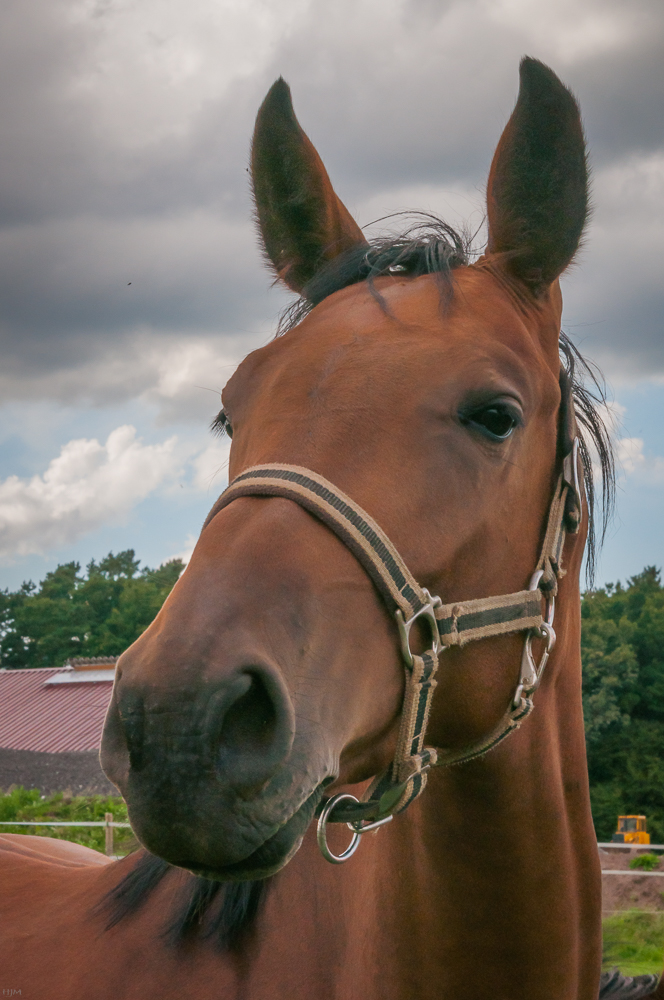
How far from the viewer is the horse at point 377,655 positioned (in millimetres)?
1509

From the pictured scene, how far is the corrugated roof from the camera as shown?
21.1m

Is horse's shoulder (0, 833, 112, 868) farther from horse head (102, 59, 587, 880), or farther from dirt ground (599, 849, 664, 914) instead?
dirt ground (599, 849, 664, 914)

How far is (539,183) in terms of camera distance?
2410mm

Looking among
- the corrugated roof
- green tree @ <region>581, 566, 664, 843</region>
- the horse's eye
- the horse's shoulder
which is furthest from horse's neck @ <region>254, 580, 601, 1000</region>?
green tree @ <region>581, 566, 664, 843</region>

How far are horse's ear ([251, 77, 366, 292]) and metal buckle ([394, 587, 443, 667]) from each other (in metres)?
1.44

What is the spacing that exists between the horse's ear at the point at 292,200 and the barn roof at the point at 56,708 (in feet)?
62.1

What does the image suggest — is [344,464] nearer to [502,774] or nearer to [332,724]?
[332,724]

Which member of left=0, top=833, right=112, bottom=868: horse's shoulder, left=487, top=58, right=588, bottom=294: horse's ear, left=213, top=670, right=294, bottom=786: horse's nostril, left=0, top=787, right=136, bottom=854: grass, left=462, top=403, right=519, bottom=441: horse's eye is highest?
left=487, top=58, right=588, bottom=294: horse's ear

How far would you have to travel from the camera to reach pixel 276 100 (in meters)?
2.74

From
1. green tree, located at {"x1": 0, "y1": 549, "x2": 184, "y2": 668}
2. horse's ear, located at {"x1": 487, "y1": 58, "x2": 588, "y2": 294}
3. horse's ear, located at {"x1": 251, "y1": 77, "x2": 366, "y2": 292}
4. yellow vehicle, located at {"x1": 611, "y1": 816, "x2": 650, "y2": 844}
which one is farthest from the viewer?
green tree, located at {"x1": 0, "y1": 549, "x2": 184, "y2": 668}

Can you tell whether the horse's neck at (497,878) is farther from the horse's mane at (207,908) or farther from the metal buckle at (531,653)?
the horse's mane at (207,908)

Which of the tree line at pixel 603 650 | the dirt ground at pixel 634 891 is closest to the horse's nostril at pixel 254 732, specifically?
the dirt ground at pixel 634 891

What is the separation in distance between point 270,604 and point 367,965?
125cm

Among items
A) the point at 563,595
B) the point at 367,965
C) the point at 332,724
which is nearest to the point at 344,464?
the point at 332,724
